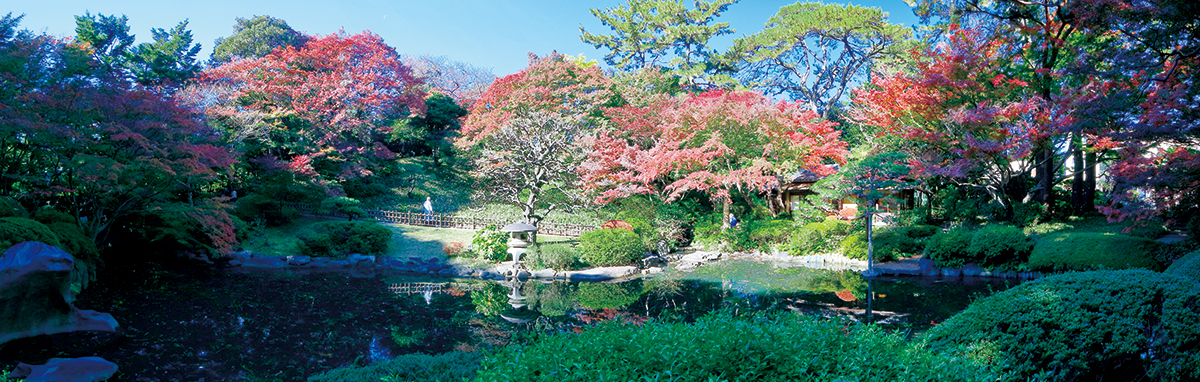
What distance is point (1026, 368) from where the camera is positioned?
3.49 metres

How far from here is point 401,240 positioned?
1398 cm

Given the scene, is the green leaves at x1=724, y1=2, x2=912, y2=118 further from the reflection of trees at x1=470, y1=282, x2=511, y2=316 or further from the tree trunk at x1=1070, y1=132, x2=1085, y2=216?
the reflection of trees at x1=470, y1=282, x2=511, y2=316

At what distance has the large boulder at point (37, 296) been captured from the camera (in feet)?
20.3

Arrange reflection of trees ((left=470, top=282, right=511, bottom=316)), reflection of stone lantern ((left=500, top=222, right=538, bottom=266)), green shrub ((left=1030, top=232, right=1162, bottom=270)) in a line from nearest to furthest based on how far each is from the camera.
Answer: reflection of trees ((left=470, top=282, right=511, bottom=316)) < green shrub ((left=1030, top=232, right=1162, bottom=270)) < reflection of stone lantern ((left=500, top=222, right=538, bottom=266))

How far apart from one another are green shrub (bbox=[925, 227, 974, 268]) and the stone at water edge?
12.8m

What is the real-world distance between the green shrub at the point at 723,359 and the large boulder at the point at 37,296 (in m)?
6.75

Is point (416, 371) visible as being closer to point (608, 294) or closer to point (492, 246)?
point (608, 294)

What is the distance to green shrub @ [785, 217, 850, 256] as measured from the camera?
13078mm

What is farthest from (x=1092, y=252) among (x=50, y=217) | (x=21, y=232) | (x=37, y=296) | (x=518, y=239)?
(x=50, y=217)

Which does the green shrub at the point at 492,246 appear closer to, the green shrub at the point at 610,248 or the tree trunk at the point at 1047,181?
the green shrub at the point at 610,248

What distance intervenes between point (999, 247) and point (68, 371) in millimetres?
13329

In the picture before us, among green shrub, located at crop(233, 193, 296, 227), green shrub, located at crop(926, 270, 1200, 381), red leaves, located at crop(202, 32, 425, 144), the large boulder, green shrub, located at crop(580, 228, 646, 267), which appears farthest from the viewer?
red leaves, located at crop(202, 32, 425, 144)

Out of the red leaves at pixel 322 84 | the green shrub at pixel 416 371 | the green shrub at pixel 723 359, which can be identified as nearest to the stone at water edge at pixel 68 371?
the green shrub at pixel 416 371

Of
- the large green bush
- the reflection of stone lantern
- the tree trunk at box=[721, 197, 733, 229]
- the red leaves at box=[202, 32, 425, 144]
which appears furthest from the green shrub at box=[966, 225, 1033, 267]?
the red leaves at box=[202, 32, 425, 144]
